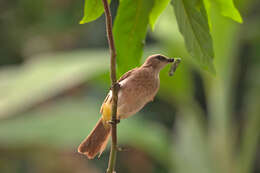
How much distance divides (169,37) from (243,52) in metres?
1.79

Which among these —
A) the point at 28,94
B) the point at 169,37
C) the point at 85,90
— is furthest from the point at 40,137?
the point at 85,90

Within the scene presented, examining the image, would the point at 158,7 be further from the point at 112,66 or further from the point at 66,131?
the point at 66,131

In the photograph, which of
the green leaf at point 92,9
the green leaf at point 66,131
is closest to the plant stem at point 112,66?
the green leaf at point 92,9

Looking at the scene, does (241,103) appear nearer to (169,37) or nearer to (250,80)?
(250,80)

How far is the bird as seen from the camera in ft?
3.51

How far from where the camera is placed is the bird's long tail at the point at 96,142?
1.14m

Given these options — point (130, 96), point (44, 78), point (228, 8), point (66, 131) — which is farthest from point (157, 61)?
point (66, 131)

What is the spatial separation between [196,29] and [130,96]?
0.25 metres

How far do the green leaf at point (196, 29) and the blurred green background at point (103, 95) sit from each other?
2310mm

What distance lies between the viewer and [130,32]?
95 cm

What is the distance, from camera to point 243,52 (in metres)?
5.17

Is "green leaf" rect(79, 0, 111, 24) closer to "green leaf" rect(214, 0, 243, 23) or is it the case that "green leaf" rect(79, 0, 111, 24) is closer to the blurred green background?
"green leaf" rect(214, 0, 243, 23)

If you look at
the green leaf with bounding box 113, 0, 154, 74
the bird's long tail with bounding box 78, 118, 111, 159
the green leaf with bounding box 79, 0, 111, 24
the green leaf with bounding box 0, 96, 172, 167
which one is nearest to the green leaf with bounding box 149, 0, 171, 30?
the green leaf with bounding box 113, 0, 154, 74

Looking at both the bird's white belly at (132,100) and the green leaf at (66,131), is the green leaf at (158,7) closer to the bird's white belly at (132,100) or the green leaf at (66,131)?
Answer: the bird's white belly at (132,100)
